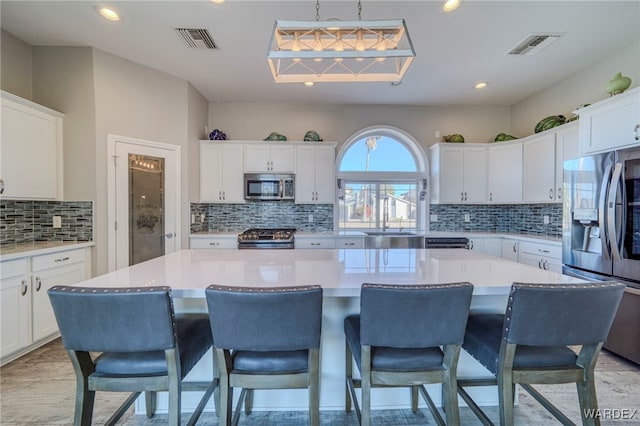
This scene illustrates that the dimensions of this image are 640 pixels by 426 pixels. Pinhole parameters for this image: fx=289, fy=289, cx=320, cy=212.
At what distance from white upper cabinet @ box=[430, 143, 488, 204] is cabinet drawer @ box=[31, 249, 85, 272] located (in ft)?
15.3

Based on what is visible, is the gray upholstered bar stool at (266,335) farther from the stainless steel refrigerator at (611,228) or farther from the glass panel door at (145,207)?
the glass panel door at (145,207)

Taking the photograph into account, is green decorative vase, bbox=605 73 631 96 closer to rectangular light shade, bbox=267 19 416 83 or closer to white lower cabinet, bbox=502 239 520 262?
white lower cabinet, bbox=502 239 520 262

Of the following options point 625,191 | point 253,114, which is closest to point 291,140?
point 253,114

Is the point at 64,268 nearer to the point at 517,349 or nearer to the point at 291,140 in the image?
the point at 291,140

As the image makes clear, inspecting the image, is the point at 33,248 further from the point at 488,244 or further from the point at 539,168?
the point at 539,168

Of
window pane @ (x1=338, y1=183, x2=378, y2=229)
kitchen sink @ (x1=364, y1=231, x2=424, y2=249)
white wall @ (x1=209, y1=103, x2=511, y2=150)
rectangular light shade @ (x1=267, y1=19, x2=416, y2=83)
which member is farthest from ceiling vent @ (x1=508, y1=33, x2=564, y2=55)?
window pane @ (x1=338, y1=183, x2=378, y2=229)

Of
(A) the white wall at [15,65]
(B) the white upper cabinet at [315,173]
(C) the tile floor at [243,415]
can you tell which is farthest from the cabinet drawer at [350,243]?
(A) the white wall at [15,65]

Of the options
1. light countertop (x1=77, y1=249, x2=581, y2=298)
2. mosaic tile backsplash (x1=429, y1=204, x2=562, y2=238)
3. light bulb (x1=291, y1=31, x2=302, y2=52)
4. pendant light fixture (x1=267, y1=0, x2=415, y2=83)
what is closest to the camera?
light countertop (x1=77, y1=249, x2=581, y2=298)

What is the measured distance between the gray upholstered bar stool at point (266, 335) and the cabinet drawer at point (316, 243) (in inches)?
113

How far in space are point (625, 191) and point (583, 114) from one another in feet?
3.09

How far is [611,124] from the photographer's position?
101 inches

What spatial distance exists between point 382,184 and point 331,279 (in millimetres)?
3718

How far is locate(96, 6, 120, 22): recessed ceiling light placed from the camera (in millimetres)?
2492

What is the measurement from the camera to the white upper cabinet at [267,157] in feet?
14.5
